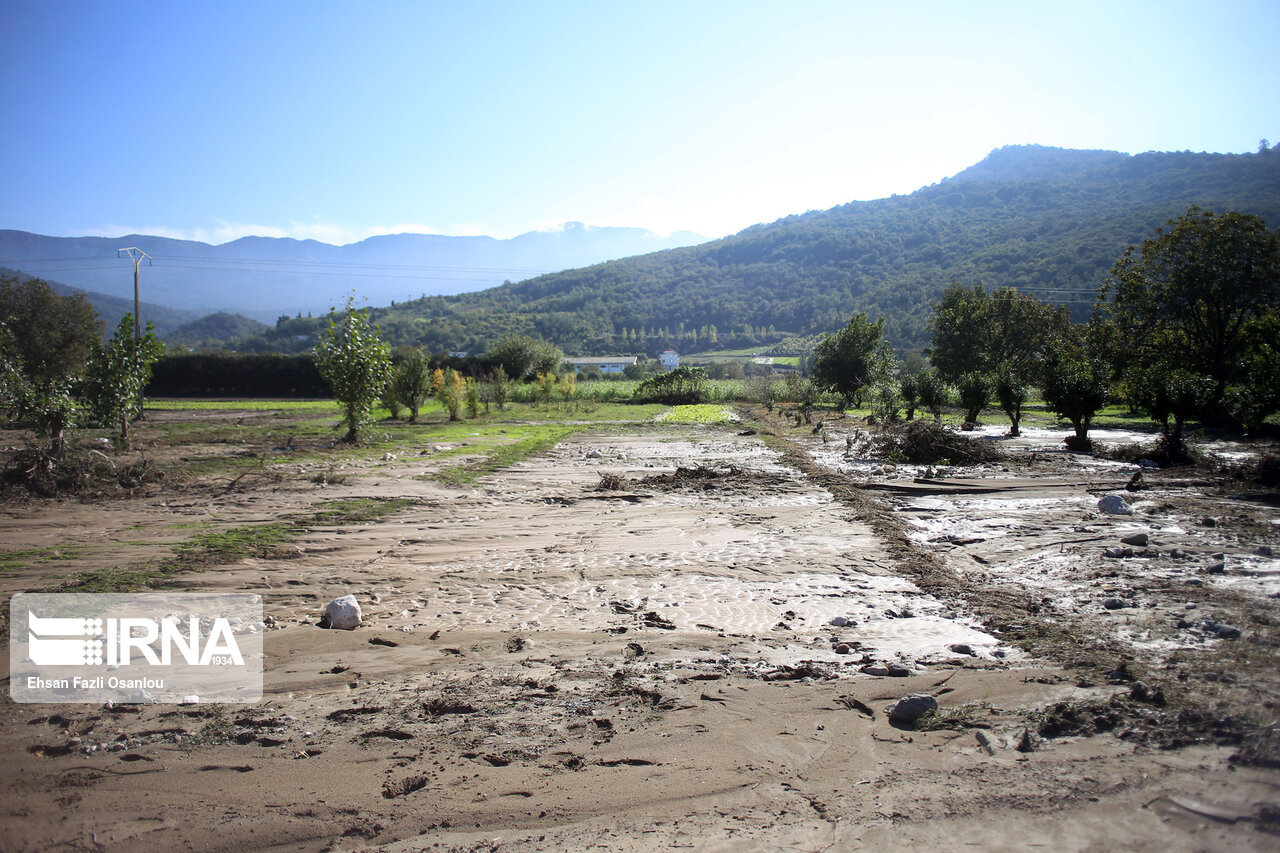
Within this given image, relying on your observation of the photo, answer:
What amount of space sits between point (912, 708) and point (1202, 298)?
31.7 m

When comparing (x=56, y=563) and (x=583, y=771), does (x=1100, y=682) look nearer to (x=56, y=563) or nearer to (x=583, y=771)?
(x=583, y=771)

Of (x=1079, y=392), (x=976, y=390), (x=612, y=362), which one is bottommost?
(x=1079, y=392)

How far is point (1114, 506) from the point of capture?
1012 cm

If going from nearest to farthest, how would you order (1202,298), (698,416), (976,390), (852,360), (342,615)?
(342,615) < (976,390) < (1202,298) < (698,416) < (852,360)

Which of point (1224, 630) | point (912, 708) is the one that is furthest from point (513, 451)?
point (1224, 630)

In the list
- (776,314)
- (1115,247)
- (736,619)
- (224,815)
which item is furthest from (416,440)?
(776,314)

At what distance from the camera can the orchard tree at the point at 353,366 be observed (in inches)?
765

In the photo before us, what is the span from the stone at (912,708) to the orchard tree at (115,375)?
58.4 ft

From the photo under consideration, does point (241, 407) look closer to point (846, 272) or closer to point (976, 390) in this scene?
point (976, 390)

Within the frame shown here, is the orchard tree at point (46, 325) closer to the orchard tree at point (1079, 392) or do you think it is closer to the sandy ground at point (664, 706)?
the sandy ground at point (664, 706)

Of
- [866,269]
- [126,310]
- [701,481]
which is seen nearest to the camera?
[701,481]

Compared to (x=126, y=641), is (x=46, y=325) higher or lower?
higher

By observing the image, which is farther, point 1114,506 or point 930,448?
point 930,448

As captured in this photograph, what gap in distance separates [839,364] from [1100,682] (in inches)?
1299
